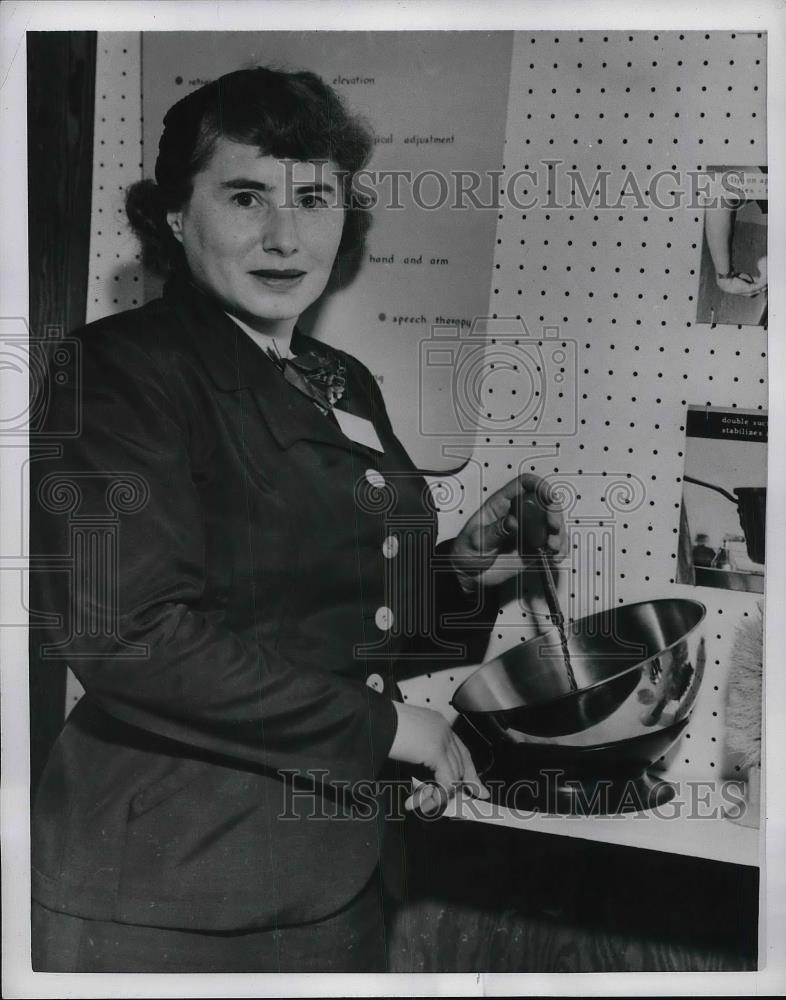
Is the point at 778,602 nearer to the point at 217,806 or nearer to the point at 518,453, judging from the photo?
the point at 518,453

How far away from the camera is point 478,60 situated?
1.17m

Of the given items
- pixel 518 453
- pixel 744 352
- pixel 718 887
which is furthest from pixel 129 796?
pixel 744 352

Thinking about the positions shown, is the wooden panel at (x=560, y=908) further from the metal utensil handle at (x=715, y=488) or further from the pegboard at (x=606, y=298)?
the metal utensil handle at (x=715, y=488)

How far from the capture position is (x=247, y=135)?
1.15 metres

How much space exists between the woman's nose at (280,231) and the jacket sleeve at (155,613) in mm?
215

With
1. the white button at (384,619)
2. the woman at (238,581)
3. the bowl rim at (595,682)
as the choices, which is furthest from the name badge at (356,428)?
the bowl rim at (595,682)

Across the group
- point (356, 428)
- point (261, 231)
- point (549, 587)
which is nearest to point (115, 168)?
point (261, 231)

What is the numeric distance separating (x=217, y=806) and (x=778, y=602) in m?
0.79

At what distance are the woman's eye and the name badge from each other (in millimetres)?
282

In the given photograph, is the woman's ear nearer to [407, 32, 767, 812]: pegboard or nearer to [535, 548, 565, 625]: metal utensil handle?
[407, 32, 767, 812]: pegboard

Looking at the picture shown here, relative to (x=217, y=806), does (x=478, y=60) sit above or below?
above

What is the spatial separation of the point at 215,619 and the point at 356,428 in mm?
305

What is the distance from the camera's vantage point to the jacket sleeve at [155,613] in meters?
1.15

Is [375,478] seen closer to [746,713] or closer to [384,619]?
[384,619]
